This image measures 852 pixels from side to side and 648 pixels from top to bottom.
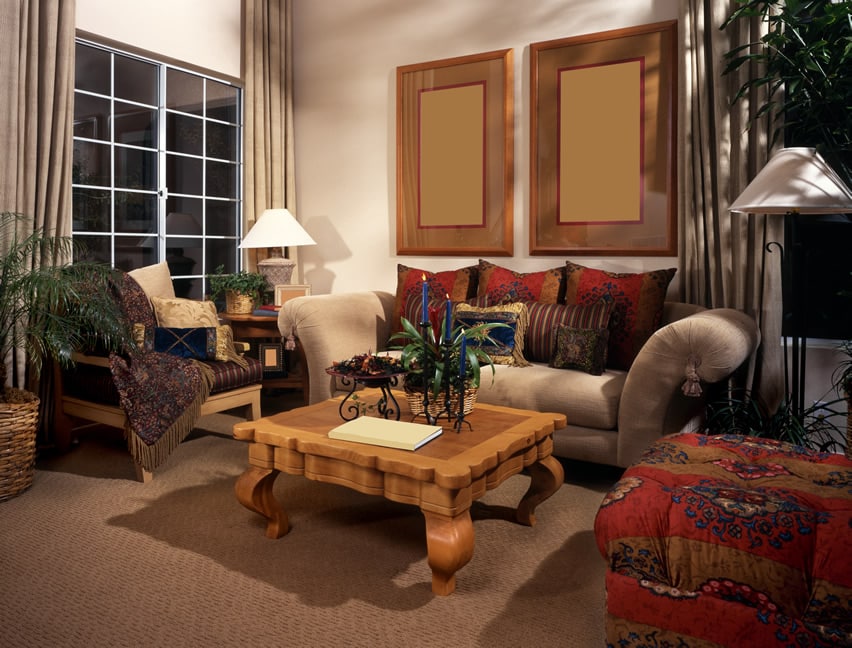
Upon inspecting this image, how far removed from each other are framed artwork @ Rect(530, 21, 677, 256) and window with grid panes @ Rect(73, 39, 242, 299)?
7.24ft

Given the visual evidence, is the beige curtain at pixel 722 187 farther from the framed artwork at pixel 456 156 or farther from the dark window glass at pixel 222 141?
the dark window glass at pixel 222 141

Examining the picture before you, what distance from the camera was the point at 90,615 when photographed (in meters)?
2.06

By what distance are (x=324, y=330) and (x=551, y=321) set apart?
4.06ft

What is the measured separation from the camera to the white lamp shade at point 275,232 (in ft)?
15.4

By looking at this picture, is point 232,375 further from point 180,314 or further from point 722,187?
point 722,187

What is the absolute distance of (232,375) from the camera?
12.5ft

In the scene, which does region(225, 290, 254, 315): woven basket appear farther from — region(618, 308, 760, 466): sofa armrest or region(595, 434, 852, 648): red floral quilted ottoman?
region(595, 434, 852, 648): red floral quilted ottoman

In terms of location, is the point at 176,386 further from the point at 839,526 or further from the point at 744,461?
the point at 839,526

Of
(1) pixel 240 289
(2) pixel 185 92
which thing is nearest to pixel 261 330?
(1) pixel 240 289

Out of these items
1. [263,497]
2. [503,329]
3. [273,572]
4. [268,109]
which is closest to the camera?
[273,572]

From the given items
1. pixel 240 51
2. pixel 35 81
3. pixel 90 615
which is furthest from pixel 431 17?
pixel 90 615

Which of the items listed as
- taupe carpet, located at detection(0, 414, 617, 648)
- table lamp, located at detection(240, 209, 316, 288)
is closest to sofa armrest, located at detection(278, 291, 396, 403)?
table lamp, located at detection(240, 209, 316, 288)

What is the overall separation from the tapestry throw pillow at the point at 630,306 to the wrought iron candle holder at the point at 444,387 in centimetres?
135

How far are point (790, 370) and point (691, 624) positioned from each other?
2.46m
